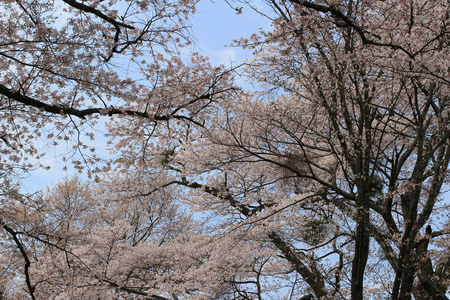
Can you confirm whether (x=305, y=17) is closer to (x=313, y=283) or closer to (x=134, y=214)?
(x=313, y=283)

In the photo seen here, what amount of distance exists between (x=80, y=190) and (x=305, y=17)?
1428 cm

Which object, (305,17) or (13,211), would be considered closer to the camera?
(305,17)

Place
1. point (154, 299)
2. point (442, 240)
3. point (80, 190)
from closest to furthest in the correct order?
point (442, 240) < point (154, 299) < point (80, 190)

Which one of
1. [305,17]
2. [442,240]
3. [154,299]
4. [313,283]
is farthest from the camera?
[154,299]

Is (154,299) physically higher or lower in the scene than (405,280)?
higher

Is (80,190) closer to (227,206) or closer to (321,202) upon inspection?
(227,206)

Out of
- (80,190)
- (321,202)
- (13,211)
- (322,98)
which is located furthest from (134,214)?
(322,98)

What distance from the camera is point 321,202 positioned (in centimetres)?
820

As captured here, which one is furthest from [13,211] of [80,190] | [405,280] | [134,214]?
[80,190]

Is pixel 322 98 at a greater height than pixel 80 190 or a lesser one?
lesser

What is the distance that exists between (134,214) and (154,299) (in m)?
4.83

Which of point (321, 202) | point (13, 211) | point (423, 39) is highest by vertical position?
point (423, 39)

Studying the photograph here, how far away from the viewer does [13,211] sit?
513 centimetres

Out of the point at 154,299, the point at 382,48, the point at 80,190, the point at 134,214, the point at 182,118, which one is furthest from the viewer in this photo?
the point at 80,190
